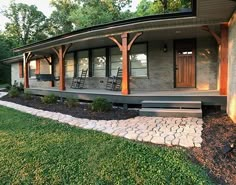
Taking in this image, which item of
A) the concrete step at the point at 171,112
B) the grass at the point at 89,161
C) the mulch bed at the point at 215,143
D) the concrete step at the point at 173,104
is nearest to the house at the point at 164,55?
the concrete step at the point at 173,104

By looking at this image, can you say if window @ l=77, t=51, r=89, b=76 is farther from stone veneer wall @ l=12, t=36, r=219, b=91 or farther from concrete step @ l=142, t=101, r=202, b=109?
concrete step @ l=142, t=101, r=202, b=109

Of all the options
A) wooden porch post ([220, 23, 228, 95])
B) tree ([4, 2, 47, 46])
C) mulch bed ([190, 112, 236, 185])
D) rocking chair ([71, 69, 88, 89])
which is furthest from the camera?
tree ([4, 2, 47, 46])

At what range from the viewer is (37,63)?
51.3 ft

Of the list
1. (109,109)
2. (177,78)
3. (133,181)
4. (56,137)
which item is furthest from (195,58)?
(133,181)

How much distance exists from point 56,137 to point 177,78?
231 inches

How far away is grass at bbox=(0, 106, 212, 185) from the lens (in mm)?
3049

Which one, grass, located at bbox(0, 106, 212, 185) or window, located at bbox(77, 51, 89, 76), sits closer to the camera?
grass, located at bbox(0, 106, 212, 185)

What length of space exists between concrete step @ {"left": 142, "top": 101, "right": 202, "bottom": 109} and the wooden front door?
2722 millimetres

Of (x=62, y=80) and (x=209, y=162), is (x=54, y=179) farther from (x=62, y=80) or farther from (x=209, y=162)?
(x=62, y=80)

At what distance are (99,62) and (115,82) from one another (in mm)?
1817

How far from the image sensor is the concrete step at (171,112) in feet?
19.4

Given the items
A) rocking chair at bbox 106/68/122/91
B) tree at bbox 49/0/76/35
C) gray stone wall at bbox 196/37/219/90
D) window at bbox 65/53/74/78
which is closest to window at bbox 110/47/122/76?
rocking chair at bbox 106/68/122/91

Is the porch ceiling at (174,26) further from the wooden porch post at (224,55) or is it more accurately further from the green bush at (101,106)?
the green bush at (101,106)

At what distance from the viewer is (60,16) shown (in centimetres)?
3019
